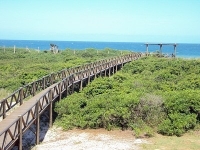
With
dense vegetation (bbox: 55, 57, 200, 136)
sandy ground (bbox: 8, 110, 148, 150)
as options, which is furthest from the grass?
Result: sandy ground (bbox: 8, 110, 148, 150)

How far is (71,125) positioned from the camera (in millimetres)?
16156

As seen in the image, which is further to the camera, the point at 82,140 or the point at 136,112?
the point at 136,112

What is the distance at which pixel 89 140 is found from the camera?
14.2 metres

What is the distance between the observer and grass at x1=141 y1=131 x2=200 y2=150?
13.3m

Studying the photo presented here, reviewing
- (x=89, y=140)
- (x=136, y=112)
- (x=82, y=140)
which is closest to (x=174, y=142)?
(x=136, y=112)

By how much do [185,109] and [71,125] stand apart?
20.2ft

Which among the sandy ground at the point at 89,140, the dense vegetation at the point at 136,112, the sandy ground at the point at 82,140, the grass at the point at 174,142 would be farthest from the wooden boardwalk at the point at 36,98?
the grass at the point at 174,142

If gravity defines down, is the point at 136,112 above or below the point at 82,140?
above

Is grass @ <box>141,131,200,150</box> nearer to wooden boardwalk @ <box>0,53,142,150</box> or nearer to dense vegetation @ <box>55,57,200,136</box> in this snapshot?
dense vegetation @ <box>55,57,200,136</box>

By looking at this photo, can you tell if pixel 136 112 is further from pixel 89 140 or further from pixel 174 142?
pixel 89 140

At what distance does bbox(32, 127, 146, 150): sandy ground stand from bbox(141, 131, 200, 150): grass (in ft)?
1.72

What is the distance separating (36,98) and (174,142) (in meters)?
7.28

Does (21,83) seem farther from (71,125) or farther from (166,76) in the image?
(166,76)

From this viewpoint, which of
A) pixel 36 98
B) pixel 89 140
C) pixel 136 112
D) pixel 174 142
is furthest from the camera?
pixel 136 112
